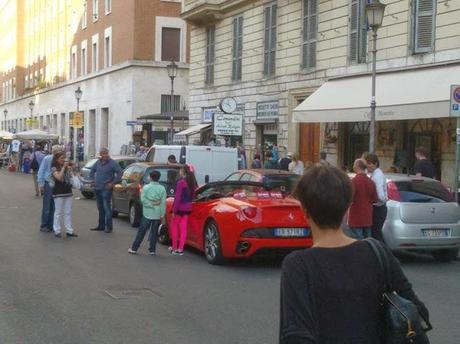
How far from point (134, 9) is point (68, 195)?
98.2 feet

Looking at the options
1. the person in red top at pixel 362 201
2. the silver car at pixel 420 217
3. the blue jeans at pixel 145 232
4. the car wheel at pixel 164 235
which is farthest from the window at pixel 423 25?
the blue jeans at pixel 145 232

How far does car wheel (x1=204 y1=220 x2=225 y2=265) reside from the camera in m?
10.5

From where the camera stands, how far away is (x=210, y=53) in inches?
1254

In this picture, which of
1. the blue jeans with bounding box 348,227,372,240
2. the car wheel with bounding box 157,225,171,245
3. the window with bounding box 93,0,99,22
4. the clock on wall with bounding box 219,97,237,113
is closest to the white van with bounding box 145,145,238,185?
the clock on wall with bounding box 219,97,237,113

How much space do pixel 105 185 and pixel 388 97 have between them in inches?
329

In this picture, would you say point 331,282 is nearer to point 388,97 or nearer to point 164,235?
point 164,235

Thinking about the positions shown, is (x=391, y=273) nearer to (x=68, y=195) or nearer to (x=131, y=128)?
(x=68, y=195)

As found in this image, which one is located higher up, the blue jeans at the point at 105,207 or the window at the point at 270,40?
the window at the point at 270,40

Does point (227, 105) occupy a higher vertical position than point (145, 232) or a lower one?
higher

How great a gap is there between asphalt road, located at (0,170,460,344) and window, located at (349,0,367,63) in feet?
34.4

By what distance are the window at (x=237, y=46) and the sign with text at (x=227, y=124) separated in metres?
8.64

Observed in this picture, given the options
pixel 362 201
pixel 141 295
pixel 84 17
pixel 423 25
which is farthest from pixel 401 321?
pixel 84 17

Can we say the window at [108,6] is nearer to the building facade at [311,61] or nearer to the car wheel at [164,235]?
the building facade at [311,61]

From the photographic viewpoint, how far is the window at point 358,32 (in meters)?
21.1
